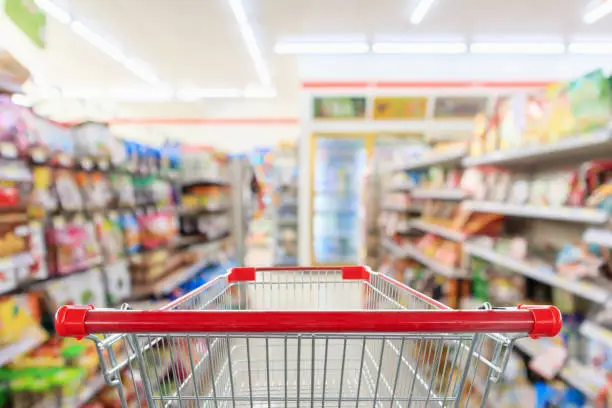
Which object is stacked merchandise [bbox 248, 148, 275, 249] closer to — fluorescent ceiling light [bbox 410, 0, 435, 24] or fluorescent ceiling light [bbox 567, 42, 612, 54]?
fluorescent ceiling light [bbox 410, 0, 435, 24]

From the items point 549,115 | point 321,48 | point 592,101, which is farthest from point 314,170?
point 592,101

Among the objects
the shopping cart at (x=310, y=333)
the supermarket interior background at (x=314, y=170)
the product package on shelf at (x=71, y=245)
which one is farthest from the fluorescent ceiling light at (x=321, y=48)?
A: the shopping cart at (x=310, y=333)

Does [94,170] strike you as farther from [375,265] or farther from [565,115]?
[375,265]

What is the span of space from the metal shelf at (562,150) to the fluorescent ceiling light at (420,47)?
12.9 ft

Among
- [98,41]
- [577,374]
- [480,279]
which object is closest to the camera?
[577,374]

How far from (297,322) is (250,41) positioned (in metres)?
5.92

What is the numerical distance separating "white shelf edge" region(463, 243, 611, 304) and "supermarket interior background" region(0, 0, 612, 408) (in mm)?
13

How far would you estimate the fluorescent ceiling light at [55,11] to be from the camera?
14.3ft

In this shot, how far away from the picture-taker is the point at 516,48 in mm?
6109

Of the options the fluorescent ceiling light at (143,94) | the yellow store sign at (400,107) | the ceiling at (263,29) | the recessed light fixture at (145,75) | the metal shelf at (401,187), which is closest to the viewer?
the metal shelf at (401,187)

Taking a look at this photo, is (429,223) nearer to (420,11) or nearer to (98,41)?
(420,11)

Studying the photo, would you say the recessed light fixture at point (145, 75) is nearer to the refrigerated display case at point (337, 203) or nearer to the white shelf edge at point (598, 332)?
the refrigerated display case at point (337, 203)

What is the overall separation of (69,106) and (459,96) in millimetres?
9904

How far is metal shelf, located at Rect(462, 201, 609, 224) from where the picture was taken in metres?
1.56
